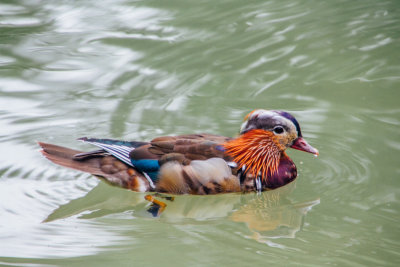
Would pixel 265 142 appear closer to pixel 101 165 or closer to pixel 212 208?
pixel 212 208

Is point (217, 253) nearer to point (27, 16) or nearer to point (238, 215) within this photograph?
point (238, 215)

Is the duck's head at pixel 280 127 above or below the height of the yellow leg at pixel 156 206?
above

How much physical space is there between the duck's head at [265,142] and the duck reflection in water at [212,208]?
0.29m

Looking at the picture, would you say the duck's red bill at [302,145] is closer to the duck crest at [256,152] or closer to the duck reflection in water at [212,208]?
the duck crest at [256,152]

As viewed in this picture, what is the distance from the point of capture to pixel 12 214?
5.36 m

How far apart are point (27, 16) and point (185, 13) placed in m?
2.52

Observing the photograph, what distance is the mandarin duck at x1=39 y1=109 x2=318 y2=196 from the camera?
19.1 ft

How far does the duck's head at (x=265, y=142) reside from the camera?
6.06 meters

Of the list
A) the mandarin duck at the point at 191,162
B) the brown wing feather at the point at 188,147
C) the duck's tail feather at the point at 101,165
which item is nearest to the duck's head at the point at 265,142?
the mandarin duck at the point at 191,162

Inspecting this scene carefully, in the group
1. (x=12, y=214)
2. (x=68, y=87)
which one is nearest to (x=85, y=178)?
(x=12, y=214)

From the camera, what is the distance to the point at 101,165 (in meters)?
5.96

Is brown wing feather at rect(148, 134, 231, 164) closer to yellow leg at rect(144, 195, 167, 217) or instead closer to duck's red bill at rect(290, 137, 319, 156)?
yellow leg at rect(144, 195, 167, 217)

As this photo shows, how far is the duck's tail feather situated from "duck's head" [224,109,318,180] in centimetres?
93

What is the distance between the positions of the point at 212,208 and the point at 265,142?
3.33 feet
